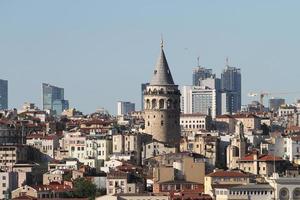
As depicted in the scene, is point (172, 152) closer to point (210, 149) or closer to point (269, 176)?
point (210, 149)

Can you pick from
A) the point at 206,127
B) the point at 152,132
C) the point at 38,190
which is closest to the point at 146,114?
the point at 152,132

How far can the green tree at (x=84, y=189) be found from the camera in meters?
86.1

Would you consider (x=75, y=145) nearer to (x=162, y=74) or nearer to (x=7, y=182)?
(x=162, y=74)

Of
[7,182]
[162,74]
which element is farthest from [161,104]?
[7,182]

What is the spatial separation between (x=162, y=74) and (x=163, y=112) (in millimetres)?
3195

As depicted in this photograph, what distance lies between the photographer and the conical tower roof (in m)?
107

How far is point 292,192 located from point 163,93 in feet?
82.5

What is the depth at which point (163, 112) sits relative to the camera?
105 meters

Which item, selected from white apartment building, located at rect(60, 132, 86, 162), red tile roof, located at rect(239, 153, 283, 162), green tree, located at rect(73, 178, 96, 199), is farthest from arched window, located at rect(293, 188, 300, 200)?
white apartment building, located at rect(60, 132, 86, 162)

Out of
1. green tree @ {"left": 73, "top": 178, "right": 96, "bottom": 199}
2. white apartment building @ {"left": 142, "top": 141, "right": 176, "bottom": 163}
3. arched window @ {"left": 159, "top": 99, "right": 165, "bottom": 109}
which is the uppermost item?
arched window @ {"left": 159, "top": 99, "right": 165, "bottom": 109}

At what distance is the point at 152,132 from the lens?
346 ft

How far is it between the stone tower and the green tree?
55.4 ft

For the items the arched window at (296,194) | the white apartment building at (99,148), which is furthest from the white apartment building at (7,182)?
the arched window at (296,194)

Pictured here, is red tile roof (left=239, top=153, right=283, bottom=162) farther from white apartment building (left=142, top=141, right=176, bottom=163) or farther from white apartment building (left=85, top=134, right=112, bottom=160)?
white apartment building (left=85, top=134, right=112, bottom=160)
